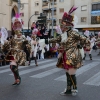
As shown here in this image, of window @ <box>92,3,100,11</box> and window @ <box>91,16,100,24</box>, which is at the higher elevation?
window @ <box>92,3,100,11</box>

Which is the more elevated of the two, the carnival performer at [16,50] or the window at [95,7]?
the window at [95,7]

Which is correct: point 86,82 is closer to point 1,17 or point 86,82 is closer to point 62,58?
point 62,58

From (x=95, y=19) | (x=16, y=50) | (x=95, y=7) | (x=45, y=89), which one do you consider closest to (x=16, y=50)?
(x=16, y=50)

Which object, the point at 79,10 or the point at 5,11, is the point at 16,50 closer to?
the point at 5,11

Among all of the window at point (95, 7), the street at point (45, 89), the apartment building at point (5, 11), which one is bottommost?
the street at point (45, 89)

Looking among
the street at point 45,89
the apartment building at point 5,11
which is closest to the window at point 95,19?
the apartment building at point 5,11

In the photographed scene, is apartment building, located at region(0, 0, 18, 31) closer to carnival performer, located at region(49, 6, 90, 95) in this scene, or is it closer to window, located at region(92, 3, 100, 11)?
carnival performer, located at region(49, 6, 90, 95)

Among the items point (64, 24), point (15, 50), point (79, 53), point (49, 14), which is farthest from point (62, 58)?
point (49, 14)

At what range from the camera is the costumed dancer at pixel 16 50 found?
19.7 feet

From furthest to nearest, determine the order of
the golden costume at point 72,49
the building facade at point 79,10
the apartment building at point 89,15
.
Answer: the building facade at point 79,10 < the apartment building at point 89,15 < the golden costume at point 72,49

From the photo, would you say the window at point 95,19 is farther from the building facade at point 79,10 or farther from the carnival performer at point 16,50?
the carnival performer at point 16,50

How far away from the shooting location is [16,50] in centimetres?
605

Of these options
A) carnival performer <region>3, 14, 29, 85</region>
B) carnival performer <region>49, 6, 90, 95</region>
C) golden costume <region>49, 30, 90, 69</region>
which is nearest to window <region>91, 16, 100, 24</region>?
carnival performer <region>3, 14, 29, 85</region>

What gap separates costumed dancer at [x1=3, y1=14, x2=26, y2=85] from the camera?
6.00 m
